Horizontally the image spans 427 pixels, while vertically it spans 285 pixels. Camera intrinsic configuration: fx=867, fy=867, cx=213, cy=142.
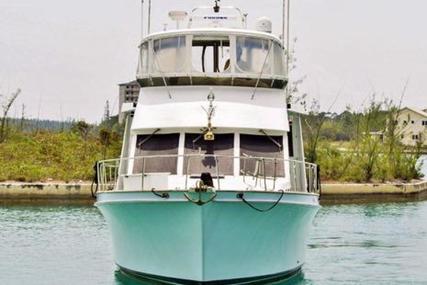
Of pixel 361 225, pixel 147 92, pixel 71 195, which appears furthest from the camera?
pixel 71 195

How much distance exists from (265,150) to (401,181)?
3029 cm

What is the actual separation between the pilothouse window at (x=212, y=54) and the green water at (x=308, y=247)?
502 cm

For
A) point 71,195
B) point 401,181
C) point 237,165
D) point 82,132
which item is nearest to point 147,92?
point 237,165

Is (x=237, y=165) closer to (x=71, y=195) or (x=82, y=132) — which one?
(x=71, y=195)

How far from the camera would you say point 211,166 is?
1773 cm

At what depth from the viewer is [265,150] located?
1841cm

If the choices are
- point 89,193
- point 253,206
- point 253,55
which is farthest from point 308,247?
point 89,193

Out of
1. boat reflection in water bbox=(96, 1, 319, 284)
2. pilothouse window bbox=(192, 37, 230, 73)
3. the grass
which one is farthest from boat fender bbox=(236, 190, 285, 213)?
the grass

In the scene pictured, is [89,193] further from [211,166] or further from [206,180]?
[206,180]

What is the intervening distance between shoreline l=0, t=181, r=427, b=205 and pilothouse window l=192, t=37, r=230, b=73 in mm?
21224

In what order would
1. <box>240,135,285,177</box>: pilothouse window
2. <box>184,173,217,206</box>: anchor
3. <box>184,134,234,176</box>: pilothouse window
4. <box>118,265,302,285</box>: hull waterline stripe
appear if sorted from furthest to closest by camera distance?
1. <box>240,135,285,177</box>: pilothouse window
2. <box>184,134,234,176</box>: pilothouse window
3. <box>118,265,302,285</box>: hull waterline stripe
4. <box>184,173,217,206</box>: anchor

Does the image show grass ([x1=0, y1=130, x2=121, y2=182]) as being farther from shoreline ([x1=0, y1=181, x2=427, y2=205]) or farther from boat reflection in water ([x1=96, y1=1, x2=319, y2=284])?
boat reflection in water ([x1=96, y1=1, x2=319, y2=284])

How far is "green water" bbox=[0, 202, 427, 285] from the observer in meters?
20.7

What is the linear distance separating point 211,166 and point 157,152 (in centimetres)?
137
